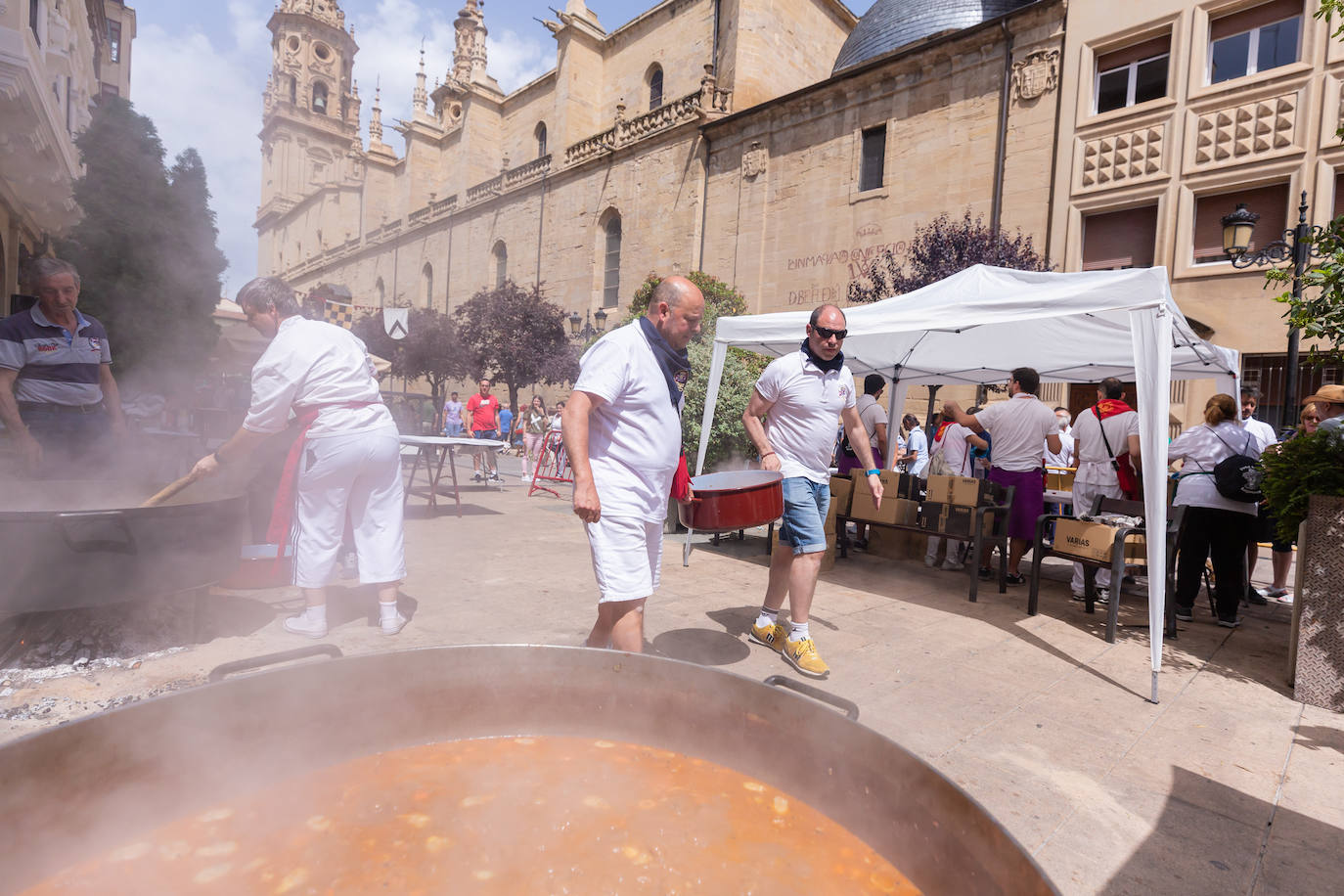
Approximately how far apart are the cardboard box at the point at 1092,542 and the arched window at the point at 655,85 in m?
26.5

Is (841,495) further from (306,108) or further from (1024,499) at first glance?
(306,108)

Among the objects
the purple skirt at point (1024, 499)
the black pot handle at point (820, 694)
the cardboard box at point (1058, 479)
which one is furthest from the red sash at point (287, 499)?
the cardboard box at point (1058, 479)

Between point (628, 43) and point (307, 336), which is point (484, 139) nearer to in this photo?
point (628, 43)

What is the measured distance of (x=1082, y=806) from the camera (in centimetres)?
249

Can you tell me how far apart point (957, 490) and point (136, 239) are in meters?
15.6

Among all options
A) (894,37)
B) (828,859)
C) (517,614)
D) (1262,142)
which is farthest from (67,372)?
(894,37)

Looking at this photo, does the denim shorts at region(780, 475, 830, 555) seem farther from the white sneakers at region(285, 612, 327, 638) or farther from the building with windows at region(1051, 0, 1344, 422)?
the building with windows at region(1051, 0, 1344, 422)

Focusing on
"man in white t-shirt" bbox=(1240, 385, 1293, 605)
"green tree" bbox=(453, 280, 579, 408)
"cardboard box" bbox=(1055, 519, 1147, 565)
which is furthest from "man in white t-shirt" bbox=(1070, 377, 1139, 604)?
"green tree" bbox=(453, 280, 579, 408)

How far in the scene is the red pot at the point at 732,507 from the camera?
2941mm

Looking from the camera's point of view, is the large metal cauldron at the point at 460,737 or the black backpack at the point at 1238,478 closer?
the large metal cauldron at the point at 460,737

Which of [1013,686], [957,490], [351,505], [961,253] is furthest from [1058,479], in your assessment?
[351,505]

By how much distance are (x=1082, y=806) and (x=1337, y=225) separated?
3858 millimetres

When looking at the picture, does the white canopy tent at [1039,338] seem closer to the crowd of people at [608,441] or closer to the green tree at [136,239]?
the crowd of people at [608,441]

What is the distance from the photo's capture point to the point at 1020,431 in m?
6.13
